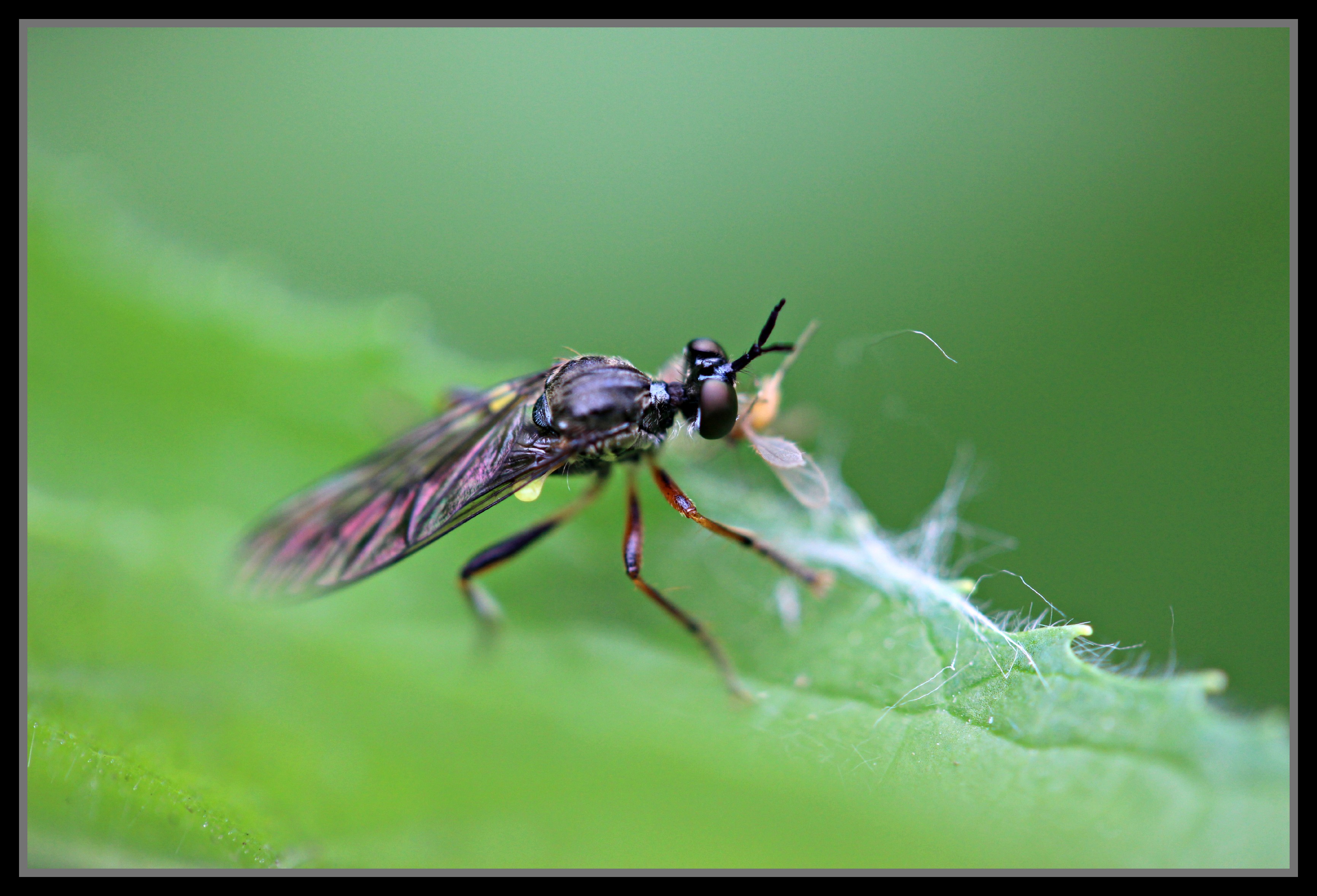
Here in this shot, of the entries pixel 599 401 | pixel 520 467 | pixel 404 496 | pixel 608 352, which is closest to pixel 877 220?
pixel 608 352

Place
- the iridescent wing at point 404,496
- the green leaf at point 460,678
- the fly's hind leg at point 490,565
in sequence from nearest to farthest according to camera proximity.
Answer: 1. the green leaf at point 460,678
2. the iridescent wing at point 404,496
3. the fly's hind leg at point 490,565

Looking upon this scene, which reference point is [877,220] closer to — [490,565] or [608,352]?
[608,352]

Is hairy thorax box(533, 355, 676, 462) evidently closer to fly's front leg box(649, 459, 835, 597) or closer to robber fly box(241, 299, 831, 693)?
robber fly box(241, 299, 831, 693)

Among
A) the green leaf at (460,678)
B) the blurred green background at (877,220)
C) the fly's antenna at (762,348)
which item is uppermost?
the blurred green background at (877,220)

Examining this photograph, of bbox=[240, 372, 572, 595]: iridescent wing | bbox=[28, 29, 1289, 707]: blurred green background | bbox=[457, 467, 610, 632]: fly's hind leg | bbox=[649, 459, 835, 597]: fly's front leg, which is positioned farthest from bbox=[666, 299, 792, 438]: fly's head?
bbox=[28, 29, 1289, 707]: blurred green background

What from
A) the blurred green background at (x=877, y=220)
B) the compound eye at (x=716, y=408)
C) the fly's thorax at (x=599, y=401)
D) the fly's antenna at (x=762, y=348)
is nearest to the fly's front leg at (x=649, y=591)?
the fly's thorax at (x=599, y=401)

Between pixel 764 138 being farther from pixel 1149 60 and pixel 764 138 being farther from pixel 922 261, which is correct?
pixel 1149 60

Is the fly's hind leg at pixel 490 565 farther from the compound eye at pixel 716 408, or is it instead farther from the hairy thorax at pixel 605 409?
the compound eye at pixel 716 408

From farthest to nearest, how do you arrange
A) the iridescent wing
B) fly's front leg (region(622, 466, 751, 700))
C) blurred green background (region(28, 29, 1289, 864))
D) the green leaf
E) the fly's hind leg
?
Answer: the fly's hind leg < the iridescent wing < fly's front leg (region(622, 466, 751, 700)) < blurred green background (region(28, 29, 1289, 864)) < the green leaf
